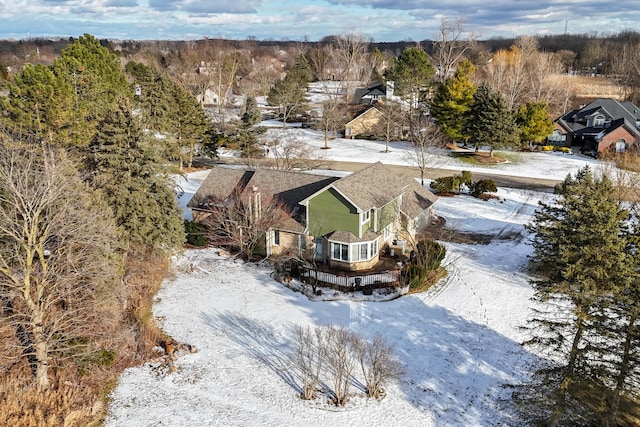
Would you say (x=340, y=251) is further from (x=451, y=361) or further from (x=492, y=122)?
(x=492, y=122)

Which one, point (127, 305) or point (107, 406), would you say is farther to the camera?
point (127, 305)

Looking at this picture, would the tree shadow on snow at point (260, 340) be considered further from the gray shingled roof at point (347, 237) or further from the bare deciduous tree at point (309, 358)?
the gray shingled roof at point (347, 237)

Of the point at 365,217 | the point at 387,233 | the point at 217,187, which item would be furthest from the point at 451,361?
the point at 217,187

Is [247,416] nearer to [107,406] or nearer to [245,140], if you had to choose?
[107,406]

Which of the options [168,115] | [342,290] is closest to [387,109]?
[168,115]

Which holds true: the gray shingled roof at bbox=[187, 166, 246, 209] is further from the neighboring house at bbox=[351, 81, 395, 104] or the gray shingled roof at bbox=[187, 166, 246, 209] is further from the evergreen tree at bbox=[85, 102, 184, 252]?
the neighboring house at bbox=[351, 81, 395, 104]

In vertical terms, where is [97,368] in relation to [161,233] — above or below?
below

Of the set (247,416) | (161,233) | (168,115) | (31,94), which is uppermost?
(31,94)
